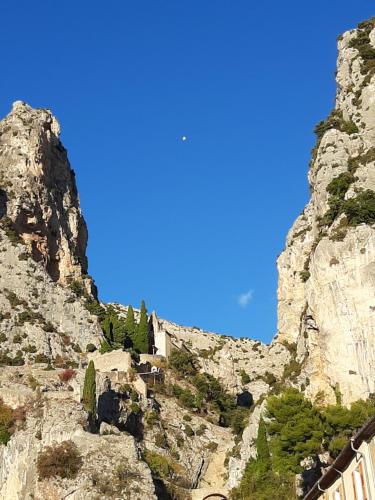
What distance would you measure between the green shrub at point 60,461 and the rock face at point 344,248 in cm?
1785

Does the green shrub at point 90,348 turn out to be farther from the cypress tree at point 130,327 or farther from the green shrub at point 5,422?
the green shrub at point 5,422

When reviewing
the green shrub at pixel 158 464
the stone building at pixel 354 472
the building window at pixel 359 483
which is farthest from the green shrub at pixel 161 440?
the building window at pixel 359 483

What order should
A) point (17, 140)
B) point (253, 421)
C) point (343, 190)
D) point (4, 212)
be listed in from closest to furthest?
point (253, 421), point (343, 190), point (4, 212), point (17, 140)

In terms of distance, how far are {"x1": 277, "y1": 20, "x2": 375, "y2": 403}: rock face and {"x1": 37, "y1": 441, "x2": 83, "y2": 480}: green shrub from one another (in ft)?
58.6

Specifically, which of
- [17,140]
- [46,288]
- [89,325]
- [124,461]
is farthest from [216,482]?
[17,140]

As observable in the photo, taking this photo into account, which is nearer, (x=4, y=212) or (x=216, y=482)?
(x=216, y=482)

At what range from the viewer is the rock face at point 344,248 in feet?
170

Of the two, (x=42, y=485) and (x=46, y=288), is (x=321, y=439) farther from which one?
(x=46, y=288)

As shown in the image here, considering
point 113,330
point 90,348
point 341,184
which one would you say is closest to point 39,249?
Answer: point 113,330

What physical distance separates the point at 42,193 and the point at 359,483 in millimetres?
69836

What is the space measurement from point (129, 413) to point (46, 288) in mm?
23564

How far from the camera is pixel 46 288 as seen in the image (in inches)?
3159

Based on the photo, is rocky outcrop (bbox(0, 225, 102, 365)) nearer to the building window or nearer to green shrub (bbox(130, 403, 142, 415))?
green shrub (bbox(130, 403, 142, 415))

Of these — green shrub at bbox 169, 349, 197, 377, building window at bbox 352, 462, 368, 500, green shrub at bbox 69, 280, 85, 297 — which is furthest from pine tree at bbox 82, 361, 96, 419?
green shrub at bbox 69, 280, 85, 297
